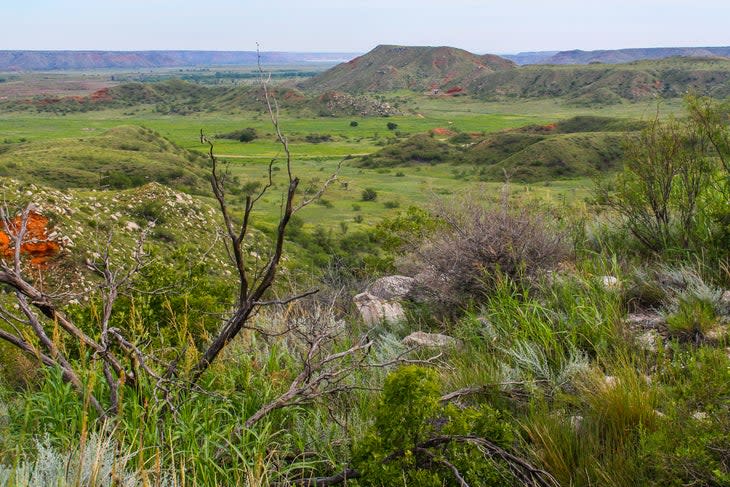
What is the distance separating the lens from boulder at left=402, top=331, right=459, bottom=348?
15.2 ft

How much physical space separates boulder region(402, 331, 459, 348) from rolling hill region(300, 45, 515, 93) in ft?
465

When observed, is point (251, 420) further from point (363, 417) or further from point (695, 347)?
point (695, 347)

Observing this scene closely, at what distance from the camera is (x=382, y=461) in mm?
2822

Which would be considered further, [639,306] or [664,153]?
[664,153]

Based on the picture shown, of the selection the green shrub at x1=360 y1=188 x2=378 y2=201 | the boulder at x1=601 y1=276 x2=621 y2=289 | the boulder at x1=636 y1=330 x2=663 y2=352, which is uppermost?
the boulder at x1=601 y1=276 x2=621 y2=289

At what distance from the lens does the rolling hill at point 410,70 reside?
506 feet

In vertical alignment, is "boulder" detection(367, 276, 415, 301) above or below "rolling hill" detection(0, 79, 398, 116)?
above

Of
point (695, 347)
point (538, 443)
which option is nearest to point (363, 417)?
point (538, 443)

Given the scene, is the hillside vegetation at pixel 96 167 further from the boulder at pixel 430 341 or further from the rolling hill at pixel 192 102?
the rolling hill at pixel 192 102

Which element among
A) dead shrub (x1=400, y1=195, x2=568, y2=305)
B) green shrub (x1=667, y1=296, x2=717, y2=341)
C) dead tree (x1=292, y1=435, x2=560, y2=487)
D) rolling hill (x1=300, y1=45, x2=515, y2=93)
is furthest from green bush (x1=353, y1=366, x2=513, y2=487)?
rolling hill (x1=300, y1=45, x2=515, y2=93)

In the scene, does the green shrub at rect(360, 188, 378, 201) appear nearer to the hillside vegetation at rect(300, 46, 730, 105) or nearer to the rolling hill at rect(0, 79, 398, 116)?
the hillside vegetation at rect(300, 46, 730, 105)

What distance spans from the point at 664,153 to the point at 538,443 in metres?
4.47

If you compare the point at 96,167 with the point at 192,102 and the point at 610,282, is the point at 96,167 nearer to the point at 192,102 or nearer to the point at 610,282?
the point at 610,282

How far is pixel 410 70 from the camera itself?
164500 mm
